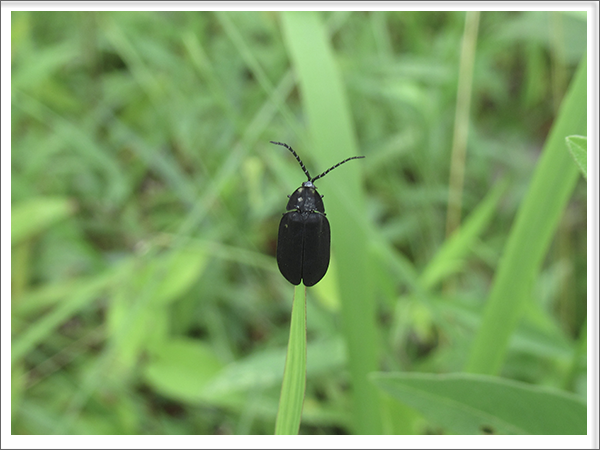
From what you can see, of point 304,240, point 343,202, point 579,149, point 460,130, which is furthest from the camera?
point 460,130

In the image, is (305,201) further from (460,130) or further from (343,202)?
(460,130)

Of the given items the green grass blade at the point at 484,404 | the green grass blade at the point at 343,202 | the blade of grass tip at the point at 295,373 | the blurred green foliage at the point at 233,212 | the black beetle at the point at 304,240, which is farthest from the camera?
the blurred green foliage at the point at 233,212

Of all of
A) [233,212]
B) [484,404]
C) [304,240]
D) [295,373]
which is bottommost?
[484,404]

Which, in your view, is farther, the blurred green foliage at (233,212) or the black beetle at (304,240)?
the blurred green foliage at (233,212)

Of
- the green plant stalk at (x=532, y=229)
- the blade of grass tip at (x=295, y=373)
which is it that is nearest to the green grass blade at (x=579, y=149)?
→ the green plant stalk at (x=532, y=229)

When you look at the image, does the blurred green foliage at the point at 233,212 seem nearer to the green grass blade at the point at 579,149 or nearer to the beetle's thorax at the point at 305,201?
the beetle's thorax at the point at 305,201

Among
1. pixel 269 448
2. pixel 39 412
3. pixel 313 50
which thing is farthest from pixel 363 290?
pixel 39 412

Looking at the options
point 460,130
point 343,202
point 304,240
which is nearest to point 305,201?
point 304,240
